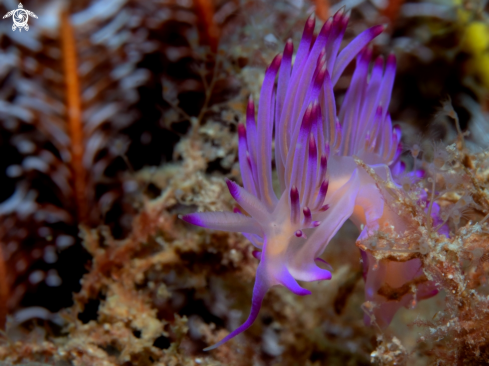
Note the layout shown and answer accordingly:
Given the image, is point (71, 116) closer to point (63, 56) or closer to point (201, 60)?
point (63, 56)

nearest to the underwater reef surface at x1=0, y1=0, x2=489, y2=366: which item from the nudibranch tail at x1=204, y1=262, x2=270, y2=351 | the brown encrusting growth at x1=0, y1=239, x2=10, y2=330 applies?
the brown encrusting growth at x1=0, y1=239, x2=10, y2=330

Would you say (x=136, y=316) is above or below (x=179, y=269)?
below

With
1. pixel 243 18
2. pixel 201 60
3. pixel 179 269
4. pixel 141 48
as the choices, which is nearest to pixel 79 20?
pixel 141 48

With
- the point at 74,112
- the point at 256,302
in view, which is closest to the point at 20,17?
the point at 74,112

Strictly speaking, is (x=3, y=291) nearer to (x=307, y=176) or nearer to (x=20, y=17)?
(x=20, y=17)

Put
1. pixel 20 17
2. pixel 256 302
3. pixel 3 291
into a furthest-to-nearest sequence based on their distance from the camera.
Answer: pixel 20 17
pixel 3 291
pixel 256 302

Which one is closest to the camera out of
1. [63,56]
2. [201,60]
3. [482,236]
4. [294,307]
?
[482,236]

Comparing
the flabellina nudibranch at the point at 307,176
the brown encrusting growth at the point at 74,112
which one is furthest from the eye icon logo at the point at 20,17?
the flabellina nudibranch at the point at 307,176
